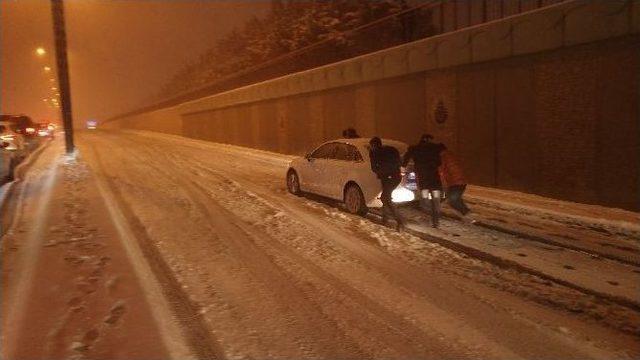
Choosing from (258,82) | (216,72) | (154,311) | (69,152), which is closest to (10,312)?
(154,311)

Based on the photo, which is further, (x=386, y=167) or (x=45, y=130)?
(x=45, y=130)

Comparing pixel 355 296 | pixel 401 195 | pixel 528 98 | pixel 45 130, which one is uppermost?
pixel 45 130

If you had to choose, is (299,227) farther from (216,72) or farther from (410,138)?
(216,72)

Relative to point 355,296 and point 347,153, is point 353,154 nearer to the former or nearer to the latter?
point 347,153

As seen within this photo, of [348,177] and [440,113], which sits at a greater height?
[440,113]

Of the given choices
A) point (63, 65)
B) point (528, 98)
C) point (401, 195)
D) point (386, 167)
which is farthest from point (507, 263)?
point (63, 65)

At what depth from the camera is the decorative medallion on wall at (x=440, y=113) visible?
1488cm

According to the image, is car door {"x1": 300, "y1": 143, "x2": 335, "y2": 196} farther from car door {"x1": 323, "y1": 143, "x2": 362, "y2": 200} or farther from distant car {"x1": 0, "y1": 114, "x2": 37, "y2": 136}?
distant car {"x1": 0, "y1": 114, "x2": 37, "y2": 136}

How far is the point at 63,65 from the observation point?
26.0 meters

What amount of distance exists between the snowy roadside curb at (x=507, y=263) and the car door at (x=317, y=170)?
284 centimetres

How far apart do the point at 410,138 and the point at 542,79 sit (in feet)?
16.8

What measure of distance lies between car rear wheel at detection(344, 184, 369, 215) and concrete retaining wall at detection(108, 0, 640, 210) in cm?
455

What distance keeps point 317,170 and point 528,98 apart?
16.6 ft

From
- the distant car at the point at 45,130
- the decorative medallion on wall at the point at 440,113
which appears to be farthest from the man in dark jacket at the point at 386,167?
the distant car at the point at 45,130
